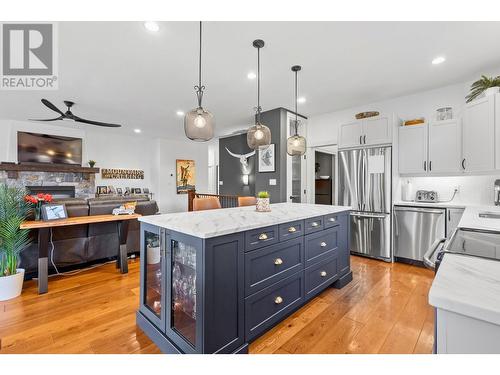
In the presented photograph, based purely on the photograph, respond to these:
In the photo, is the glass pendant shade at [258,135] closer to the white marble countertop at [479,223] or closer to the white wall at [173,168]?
the white marble countertop at [479,223]

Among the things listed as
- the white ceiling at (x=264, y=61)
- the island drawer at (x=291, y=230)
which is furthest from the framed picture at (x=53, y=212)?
the island drawer at (x=291, y=230)

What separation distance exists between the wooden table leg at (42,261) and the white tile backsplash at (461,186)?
460cm

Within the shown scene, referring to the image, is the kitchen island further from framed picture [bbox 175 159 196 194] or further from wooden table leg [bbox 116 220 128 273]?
framed picture [bbox 175 159 196 194]

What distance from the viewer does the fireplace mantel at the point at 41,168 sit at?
552cm

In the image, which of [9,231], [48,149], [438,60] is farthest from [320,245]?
[48,149]

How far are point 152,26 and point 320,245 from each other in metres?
2.68

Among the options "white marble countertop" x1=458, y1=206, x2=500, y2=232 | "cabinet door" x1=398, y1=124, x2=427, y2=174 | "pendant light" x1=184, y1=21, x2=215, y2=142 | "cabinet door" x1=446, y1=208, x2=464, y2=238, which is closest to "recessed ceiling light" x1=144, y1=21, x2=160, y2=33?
Answer: "pendant light" x1=184, y1=21, x2=215, y2=142

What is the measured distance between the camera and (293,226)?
2.02 m

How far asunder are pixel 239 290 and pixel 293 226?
0.73 metres

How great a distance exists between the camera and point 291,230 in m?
1.99

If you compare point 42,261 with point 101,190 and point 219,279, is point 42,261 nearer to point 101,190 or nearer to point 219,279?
point 219,279

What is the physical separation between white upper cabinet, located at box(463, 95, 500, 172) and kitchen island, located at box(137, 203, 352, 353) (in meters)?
2.29
